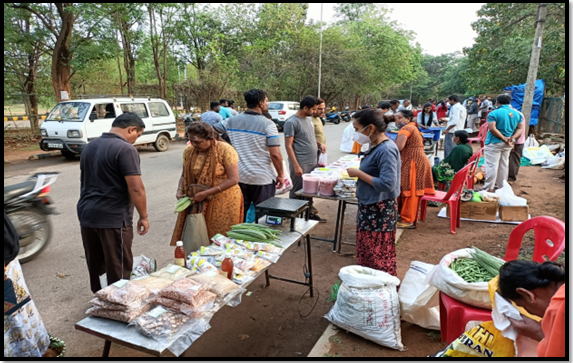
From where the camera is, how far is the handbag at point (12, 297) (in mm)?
2096

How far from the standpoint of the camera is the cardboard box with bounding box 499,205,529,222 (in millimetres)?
5512

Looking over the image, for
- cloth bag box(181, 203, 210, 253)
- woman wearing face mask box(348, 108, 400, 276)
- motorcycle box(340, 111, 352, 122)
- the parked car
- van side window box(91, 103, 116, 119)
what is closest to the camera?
woman wearing face mask box(348, 108, 400, 276)

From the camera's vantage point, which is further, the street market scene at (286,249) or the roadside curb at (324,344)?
the roadside curb at (324,344)

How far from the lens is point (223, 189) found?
3273 mm

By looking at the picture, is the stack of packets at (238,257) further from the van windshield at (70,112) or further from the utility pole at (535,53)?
the van windshield at (70,112)

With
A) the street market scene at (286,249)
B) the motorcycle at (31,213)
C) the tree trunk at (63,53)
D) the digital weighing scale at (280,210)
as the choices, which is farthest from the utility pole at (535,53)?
the tree trunk at (63,53)

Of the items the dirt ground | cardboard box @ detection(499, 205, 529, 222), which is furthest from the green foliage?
the dirt ground

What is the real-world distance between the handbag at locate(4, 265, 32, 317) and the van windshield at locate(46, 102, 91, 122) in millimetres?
8715

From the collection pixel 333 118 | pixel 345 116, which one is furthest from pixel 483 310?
pixel 345 116

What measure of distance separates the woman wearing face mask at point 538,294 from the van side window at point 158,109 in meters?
11.4

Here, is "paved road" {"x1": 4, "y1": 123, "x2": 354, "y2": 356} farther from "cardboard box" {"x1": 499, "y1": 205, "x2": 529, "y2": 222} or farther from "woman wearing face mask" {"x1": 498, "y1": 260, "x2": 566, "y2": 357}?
"cardboard box" {"x1": 499, "y1": 205, "x2": 529, "y2": 222}

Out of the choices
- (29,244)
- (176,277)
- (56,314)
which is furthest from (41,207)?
(176,277)

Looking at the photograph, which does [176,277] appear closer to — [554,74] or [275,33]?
[554,74]

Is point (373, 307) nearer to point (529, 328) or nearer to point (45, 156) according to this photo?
point (529, 328)
